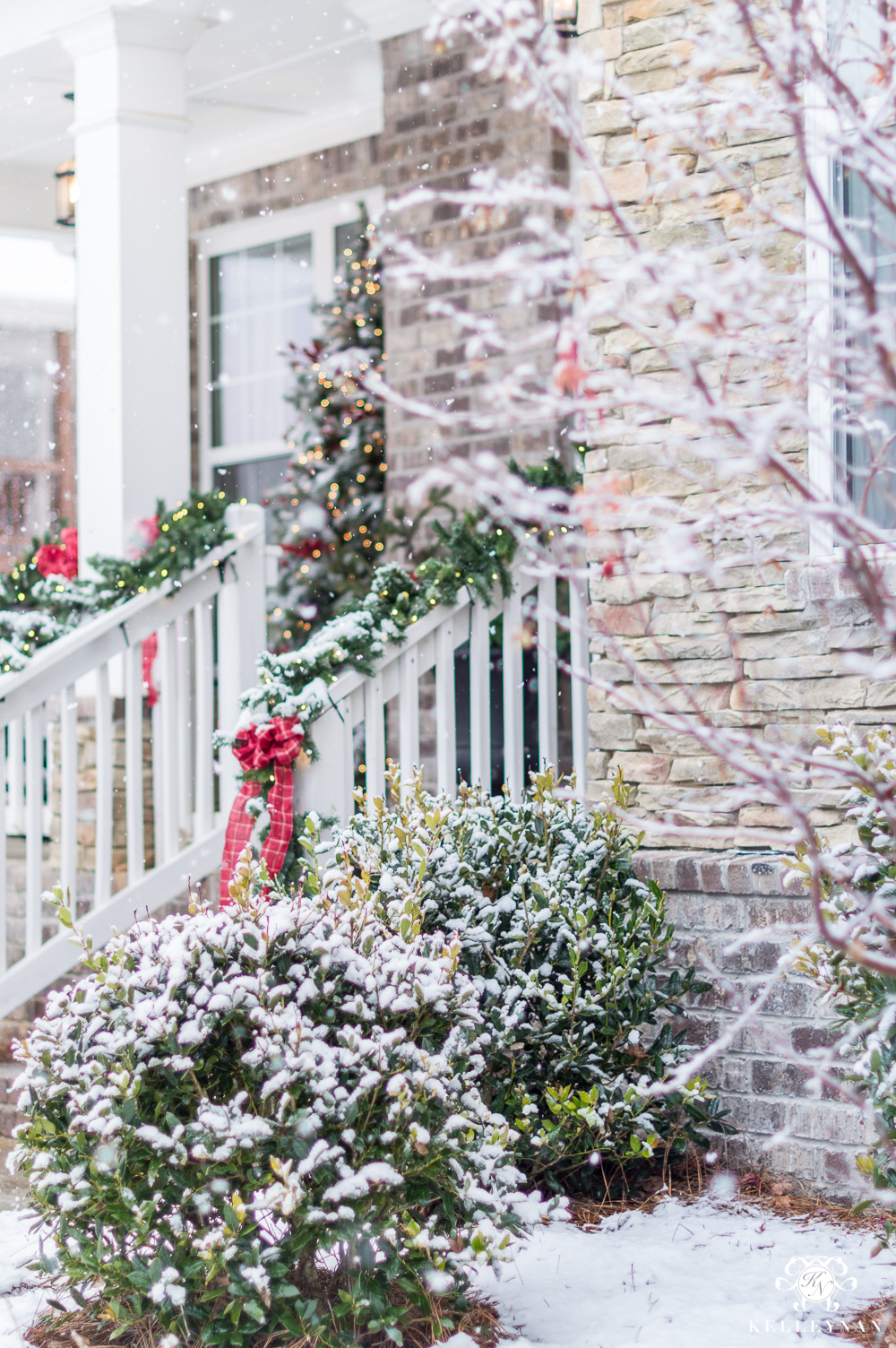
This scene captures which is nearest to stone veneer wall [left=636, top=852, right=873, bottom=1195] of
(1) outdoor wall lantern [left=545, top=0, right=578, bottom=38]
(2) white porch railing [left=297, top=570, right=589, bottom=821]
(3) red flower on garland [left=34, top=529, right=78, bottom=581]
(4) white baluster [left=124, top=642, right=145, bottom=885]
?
(2) white porch railing [left=297, top=570, right=589, bottom=821]

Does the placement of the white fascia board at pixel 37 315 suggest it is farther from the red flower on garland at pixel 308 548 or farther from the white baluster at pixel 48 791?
the white baluster at pixel 48 791

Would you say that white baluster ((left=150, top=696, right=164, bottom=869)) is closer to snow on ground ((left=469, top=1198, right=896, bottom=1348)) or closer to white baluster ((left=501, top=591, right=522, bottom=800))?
white baluster ((left=501, top=591, right=522, bottom=800))

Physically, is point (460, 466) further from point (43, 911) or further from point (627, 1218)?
point (43, 911)

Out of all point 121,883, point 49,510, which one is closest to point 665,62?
point 121,883

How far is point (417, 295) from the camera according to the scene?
6102 millimetres

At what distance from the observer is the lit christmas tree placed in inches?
260

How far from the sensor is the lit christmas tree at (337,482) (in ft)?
21.6

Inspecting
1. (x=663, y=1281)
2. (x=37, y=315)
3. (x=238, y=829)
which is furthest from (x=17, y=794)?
(x=37, y=315)

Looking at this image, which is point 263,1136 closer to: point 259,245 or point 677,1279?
point 677,1279

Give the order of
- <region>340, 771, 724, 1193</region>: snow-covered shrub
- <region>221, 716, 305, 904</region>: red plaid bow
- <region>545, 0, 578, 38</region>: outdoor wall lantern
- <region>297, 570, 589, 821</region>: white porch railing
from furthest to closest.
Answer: <region>545, 0, 578, 38</region>: outdoor wall lantern < <region>297, 570, 589, 821</region>: white porch railing < <region>221, 716, 305, 904</region>: red plaid bow < <region>340, 771, 724, 1193</region>: snow-covered shrub

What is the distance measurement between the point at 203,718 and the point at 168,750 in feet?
0.64

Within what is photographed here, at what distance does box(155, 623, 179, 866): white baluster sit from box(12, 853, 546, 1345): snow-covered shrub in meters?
2.00

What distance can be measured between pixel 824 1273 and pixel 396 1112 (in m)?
1.03

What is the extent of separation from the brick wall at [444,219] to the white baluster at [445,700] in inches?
70.5
